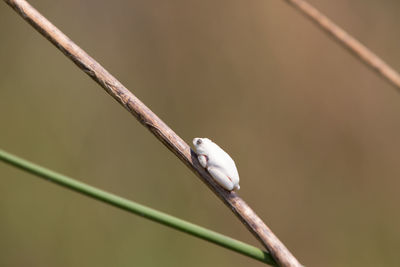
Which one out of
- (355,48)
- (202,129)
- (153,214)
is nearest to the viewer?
(153,214)

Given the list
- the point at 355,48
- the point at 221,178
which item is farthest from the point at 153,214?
the point at 355,48

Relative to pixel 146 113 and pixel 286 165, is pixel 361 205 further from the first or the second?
pixel 146 113

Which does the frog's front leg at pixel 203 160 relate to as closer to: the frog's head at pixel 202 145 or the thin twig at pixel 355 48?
the frog's head at pixel 202 145

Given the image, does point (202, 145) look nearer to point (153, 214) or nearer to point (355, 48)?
point (153, 214)

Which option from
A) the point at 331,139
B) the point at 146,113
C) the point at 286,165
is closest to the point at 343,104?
the point at 331,139

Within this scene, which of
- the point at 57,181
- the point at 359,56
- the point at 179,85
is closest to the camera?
the point at 57,181

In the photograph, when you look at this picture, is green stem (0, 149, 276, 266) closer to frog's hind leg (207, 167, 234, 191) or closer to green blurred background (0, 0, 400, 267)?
frog's hind leg (207, 167, 234, 191)
